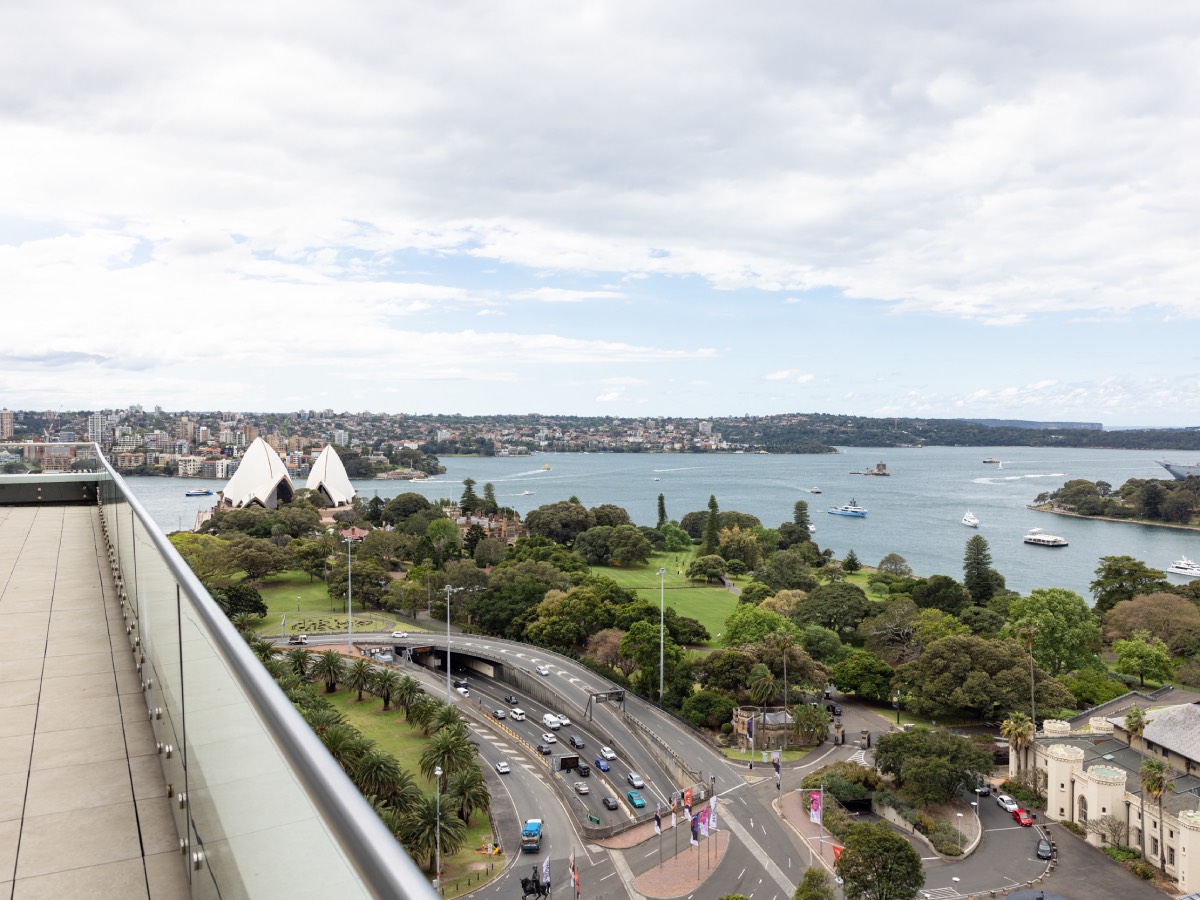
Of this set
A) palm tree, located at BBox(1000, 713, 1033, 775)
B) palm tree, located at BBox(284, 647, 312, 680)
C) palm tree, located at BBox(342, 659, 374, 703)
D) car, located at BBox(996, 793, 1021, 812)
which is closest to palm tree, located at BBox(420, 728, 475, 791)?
palm tree, located at BBox(342, 659, 374, 703)

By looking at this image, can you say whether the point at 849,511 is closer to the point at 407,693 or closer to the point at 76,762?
the point at 407,693

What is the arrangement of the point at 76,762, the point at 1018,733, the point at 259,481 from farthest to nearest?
the point at 259,481
the point at 1018,733
the point at 76,762

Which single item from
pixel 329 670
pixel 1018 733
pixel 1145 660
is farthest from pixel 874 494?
pixel 329 670

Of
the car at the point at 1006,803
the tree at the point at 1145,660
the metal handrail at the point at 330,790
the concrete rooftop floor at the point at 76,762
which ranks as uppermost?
the metal handrail at the point at 330,790

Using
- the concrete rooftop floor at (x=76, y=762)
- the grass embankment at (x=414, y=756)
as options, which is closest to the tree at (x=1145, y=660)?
the grass embankment at (x=414, y=756)

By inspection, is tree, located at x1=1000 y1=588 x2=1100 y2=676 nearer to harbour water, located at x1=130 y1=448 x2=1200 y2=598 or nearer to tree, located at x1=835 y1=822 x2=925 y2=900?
tree, located at x1=835 y1=822 x2=925 y2=900

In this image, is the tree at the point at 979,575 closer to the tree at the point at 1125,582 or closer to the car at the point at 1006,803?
the tree at the point at 1125,582
